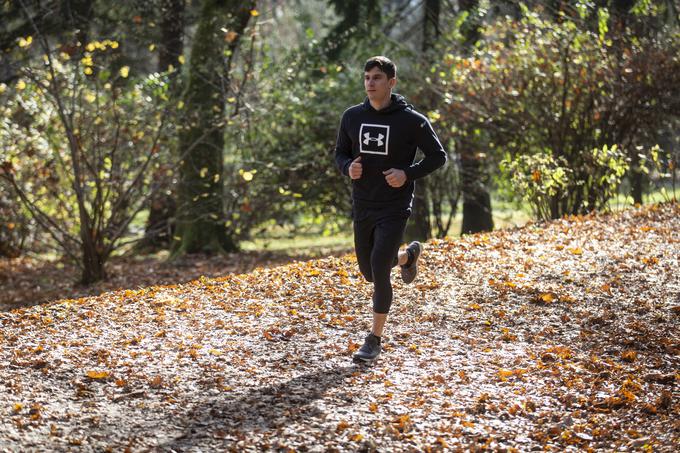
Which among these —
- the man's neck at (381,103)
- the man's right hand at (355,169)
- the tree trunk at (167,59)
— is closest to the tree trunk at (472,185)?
the tree trunk at (167,59)

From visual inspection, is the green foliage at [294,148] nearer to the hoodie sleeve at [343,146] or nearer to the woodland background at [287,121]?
the woodland background at [287,121]

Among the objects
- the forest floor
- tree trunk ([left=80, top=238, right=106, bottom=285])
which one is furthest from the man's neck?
tree trunk ([left=80, top=238, right=106, bottom=285])

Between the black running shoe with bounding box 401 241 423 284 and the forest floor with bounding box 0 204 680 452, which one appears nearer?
the forest floor with bounding box 0 204 680 452

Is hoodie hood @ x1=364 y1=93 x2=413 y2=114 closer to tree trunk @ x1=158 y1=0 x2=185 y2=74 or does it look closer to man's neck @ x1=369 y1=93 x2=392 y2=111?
man's neck @ x1=369 y1=93 x2=392 y2=111

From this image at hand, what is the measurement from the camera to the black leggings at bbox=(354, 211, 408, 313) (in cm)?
583

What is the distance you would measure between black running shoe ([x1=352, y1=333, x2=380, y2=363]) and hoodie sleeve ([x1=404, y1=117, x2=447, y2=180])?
4.05ft

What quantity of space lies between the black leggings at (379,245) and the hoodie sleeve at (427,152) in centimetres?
33

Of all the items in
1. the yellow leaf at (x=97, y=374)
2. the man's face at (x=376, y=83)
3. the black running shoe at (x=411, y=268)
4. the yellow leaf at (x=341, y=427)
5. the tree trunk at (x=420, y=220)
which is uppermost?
the man's face at (x=376, y=83)

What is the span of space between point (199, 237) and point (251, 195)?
3.97 ft

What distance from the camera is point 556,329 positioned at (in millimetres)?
7105

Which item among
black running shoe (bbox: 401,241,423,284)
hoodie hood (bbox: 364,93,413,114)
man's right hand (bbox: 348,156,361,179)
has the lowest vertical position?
black running shoe (bbox: 401,241,423,284)

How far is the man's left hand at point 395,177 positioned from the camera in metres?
5.63

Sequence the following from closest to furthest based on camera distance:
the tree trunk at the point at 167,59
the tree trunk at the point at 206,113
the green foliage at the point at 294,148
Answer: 1. the tree trunk at the point at 206,113
2. the green foliage at the point at 294,148
3. the tree trunk at the point at 167,59

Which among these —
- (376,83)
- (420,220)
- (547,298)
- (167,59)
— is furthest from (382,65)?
(167,59)
